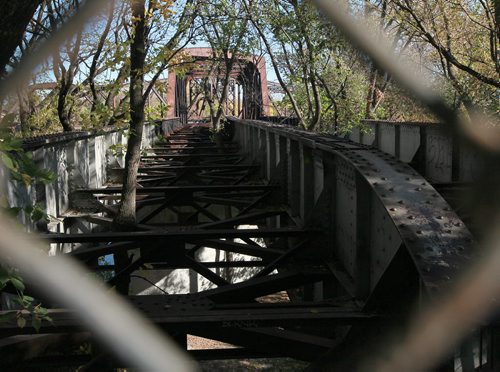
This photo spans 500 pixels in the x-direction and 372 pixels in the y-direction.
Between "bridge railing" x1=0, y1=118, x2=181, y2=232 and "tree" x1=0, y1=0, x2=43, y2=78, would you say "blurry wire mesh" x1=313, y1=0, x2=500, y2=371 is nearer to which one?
"tree" x1=0, y1=0, x2=43, y2=78

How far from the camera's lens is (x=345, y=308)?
422 centimetres

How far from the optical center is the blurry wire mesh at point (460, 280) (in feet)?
3.54

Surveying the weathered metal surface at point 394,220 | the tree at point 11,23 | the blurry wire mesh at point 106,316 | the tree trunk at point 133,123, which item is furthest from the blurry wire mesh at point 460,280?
the tree trunk at point 133,123

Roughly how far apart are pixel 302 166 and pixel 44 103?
19346 millimetres

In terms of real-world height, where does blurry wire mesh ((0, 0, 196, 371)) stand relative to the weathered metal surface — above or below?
below

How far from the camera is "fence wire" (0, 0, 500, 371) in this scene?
3.61 feet

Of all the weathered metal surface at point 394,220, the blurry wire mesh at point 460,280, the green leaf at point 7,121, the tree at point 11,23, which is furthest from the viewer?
the weathered metal surface at point 394,220

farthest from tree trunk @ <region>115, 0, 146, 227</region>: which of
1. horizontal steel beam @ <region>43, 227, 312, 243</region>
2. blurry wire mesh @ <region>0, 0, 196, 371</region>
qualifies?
blurry wire mesh @ <region>0, 0, 196, 371</region>

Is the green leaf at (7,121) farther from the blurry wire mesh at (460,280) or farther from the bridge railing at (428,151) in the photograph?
the bridge railing at (428,151)

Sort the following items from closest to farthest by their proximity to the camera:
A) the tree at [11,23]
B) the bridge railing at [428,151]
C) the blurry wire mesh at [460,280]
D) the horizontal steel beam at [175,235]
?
the blurry wire mesh at [460,280] < the tree at [11,23] < the horizontal steel beam at [175,235] < the bridge railing at [428,151]

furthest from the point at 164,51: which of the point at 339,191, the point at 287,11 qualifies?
the point at 287,11

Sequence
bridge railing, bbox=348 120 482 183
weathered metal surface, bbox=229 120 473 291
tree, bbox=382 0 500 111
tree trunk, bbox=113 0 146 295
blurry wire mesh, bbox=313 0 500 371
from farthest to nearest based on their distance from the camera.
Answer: tree, bbox=382 0 500 111 → tree trunk, bbox=113 0 146 295 → bridge railing, bbox=348 120 482 183 → weathered metal surface, bbox=229 120 473 291 → blurry wire mesh, bbox=313 0 500 371

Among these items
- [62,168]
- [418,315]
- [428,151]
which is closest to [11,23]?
[418,315]

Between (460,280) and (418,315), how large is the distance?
535 millimetres
